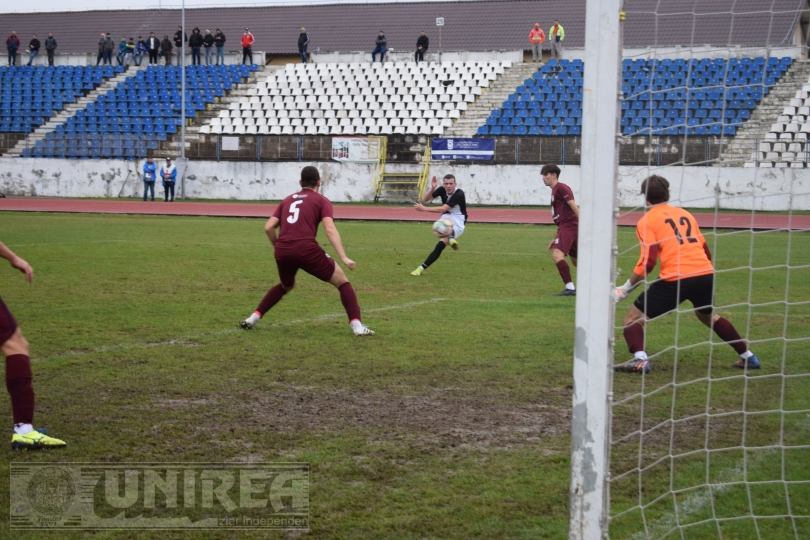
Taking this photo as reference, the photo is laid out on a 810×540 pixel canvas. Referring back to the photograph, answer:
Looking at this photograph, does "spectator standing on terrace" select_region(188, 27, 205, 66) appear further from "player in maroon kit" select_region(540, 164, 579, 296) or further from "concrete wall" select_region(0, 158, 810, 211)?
"player in maroon kit" select_region(540, 164, 579, 296)

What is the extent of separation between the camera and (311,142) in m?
36.1

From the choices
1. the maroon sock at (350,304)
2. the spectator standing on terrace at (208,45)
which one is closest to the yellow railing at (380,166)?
the spectator standing on terrace at (208,45)

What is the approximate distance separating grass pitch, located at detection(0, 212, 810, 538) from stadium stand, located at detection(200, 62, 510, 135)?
23467 mm

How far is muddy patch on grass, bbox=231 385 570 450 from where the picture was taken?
621cm

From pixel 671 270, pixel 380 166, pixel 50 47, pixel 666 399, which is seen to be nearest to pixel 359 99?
pixel 380 166

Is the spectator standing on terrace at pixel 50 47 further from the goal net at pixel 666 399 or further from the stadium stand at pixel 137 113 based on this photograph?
the goal net at pixel 666 399

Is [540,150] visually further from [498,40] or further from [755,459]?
[755,459]

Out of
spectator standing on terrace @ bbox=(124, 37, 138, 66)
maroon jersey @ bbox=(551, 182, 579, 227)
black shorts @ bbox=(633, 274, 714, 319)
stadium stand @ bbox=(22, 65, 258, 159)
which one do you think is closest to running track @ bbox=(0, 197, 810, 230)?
stadium stand @ bbox=(22, 65, 258, 159)

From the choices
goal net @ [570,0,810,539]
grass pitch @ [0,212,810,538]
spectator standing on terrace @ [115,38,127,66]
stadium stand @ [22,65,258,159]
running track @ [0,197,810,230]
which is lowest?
running track @ [0,197,810,230]

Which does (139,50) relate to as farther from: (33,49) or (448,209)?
(448,209)

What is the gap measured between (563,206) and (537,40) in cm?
2936

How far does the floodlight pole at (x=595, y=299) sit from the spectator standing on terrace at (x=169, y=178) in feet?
104

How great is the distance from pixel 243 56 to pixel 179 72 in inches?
116

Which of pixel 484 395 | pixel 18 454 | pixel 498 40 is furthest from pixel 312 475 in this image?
pixel 498 40
